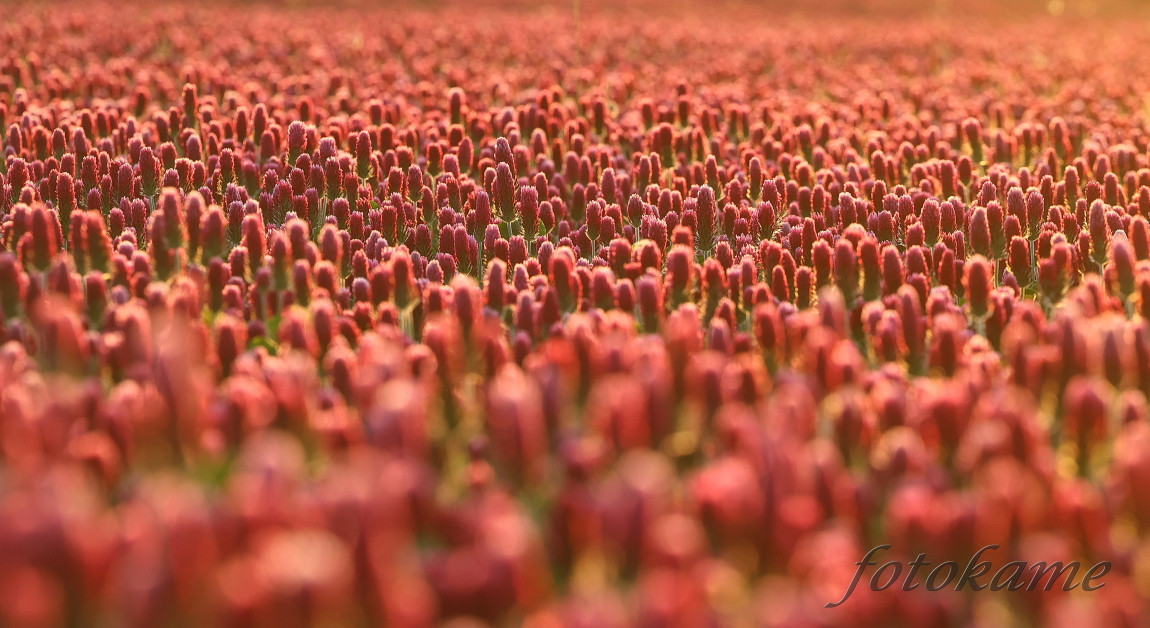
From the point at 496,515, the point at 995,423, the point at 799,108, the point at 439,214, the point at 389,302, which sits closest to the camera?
the point at 496,515

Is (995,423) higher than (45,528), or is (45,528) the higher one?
(45,528)

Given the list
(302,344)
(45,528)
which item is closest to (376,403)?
(302,344)

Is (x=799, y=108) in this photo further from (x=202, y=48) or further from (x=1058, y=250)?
(x=202, y=48)

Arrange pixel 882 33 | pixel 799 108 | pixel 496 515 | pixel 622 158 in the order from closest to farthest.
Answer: pixel 496 515 → pixel 622 158 → pixel 799 108 → pixel 882 33

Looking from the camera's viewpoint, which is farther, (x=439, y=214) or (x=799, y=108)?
(x=799, y=108)

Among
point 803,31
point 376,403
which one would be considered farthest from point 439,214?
point 803,31

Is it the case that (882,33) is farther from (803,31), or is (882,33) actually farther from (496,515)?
(496,515)
